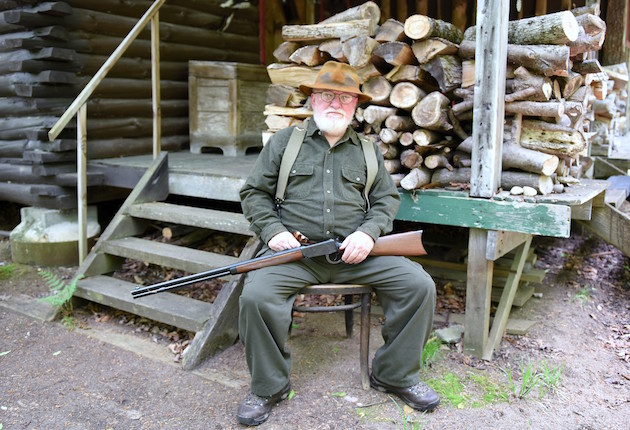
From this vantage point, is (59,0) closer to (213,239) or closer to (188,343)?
(213,239)

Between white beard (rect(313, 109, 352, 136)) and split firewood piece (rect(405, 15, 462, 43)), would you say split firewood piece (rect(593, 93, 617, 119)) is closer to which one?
split firewood piece (rect(405, 15, 462, 43))

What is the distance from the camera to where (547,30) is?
3617mm

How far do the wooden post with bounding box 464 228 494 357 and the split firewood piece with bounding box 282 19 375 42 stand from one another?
5.08ft

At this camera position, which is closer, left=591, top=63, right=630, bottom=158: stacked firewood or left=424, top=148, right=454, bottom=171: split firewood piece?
left=424, top=148, right=454, bottom=171: split firewood piece

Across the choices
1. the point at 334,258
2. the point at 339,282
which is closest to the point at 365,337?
the point at 339,282

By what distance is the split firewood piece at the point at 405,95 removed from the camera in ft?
12.6

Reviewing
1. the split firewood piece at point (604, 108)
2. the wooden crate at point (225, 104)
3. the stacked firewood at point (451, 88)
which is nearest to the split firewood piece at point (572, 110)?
the stacked firewood at point (451, 88)

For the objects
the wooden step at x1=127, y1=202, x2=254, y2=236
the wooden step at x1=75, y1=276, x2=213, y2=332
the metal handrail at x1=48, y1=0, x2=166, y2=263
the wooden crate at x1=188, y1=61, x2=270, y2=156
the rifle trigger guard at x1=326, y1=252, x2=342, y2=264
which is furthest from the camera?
the wooden crate at x1=188, y1=61, x2=270, y2=156

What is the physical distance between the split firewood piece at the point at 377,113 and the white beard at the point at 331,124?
50 cm

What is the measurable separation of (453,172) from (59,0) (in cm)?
394

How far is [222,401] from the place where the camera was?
3.39m

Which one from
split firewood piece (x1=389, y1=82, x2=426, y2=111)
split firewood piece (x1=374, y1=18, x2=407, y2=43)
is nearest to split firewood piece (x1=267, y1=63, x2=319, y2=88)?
split firewood piece (x1=374, y1=18, x2=407, y2=43)

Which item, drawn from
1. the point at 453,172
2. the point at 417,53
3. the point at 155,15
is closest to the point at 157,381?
the point at 453,172

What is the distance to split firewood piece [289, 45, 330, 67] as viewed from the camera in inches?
166
